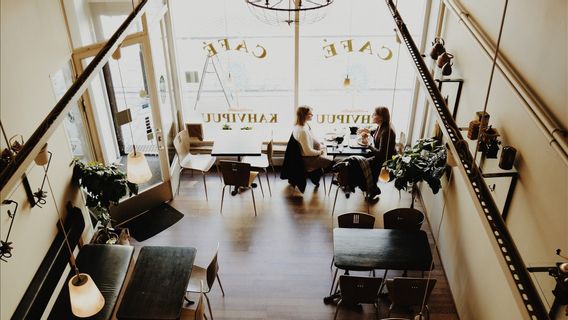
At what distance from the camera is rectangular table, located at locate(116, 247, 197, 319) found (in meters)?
4.13

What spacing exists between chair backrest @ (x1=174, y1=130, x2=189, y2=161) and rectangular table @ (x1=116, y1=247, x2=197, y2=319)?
96.5 inches

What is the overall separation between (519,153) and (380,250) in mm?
1862

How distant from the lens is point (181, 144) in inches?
283

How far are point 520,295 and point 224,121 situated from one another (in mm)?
6781

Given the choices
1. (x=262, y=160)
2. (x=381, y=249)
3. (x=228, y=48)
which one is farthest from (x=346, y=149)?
(x=228, y=48)

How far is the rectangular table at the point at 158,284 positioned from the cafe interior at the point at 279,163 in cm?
2

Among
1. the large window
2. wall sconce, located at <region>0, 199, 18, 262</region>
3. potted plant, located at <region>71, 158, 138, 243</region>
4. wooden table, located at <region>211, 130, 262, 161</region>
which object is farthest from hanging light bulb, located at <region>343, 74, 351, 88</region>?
wall sconce, located at <region>0, 199, 18, 262</region>

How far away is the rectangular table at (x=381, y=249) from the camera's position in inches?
184

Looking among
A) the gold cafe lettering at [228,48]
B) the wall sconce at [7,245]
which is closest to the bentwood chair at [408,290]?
the wall sconce at [7,245]

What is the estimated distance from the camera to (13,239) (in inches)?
155

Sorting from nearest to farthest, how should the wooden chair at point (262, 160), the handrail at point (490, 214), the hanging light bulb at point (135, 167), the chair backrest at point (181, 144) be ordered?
the handrail at point (490, 214), the hanging light bulb at point (135, 167), the chair backrest at point (181, 144), the wooden chair at point (262, 160)

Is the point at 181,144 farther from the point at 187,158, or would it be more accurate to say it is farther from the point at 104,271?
the point at 104,271

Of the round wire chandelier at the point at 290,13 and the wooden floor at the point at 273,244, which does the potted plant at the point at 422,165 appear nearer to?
the wooden floor at the point at 273,244

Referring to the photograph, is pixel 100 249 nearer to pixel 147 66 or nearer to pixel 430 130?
pixel 147 66
